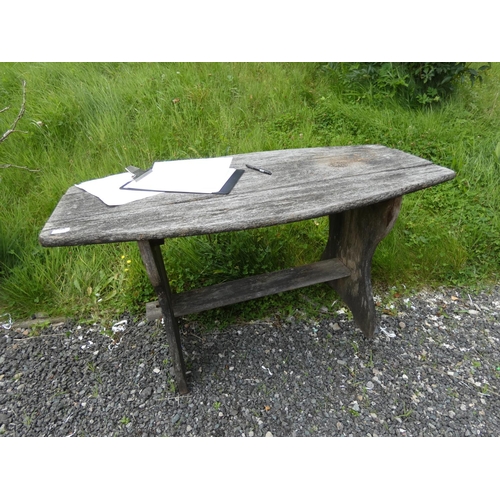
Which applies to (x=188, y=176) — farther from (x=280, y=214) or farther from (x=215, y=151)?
(x=215, y=151)

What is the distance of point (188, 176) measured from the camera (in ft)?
6.20

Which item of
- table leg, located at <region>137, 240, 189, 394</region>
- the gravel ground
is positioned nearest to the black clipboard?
table leg, located at <region>137, 240, 189, 394</region>

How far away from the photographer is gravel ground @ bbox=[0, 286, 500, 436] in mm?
1939

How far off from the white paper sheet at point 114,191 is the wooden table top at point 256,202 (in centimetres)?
3

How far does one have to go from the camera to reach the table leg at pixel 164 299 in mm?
1622

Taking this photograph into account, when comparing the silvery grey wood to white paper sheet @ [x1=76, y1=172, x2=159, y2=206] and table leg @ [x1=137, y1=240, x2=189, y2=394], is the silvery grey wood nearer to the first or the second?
table leg @ [x1=137, y1=240, x2=189, y2=394]

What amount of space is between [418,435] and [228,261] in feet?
5.05

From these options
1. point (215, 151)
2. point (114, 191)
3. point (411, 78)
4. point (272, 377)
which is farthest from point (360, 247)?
point (411, 78)

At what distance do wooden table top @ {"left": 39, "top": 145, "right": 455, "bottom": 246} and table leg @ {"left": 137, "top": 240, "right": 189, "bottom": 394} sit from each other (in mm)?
186

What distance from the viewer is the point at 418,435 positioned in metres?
1.87

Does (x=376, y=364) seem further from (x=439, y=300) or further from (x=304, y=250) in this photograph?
(x=304, y=250)

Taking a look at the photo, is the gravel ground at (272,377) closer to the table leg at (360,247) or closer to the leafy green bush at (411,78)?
the table leg at (360,247)

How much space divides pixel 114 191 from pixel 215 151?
5.79 ft

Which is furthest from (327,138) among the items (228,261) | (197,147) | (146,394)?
(146,394)
